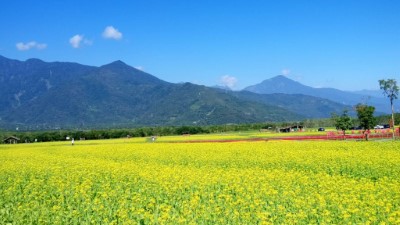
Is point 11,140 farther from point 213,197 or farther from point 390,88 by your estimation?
point 213,197

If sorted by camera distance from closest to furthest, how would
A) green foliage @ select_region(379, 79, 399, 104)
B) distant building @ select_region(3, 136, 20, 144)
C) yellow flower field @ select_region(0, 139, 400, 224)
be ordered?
yellow flower field @ select_region(0, 139, 400, 224)
green foliage @ select_region(379, 79, 399, 104)
distant building @ select_region(3, 136, 20, 144)

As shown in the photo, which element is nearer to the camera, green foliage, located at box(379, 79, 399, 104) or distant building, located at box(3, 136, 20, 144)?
green foliage, located at box(379, 79, 399, 104)

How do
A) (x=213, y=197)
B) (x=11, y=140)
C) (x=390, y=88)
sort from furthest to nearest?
(x=11, y=140), (x=390, y=88), (x=213, y=197)

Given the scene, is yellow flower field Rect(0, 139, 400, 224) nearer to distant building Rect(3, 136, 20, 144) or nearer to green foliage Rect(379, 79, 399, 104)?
green foliage Rect(379, 79, 399, 104)

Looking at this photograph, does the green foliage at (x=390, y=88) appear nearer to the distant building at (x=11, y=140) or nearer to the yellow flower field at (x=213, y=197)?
the yellow flower field at (x=213, y=197)

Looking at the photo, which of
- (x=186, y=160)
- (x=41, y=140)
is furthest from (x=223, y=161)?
(x=41, y=140)

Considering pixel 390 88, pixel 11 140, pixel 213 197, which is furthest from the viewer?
pixel 11 140

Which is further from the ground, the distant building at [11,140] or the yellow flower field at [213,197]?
the distant building at [11,140]

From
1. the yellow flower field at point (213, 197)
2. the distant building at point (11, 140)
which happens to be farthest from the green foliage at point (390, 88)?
the distant building at point (11, 140)

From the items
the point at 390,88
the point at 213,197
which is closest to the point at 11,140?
the point at 390,88

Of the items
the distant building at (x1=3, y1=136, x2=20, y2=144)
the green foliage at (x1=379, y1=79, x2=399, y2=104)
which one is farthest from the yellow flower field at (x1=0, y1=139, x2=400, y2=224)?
the distant building at (x1=3, y1=136, x2=20, y2=144)

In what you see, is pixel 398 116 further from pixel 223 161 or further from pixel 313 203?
pixel 313 203

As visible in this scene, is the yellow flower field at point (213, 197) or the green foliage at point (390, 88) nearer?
the yellow flower field at point (213, 197)

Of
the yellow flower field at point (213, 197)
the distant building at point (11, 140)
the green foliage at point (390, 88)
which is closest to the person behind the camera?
the yellow flower field at point (213, 197)
